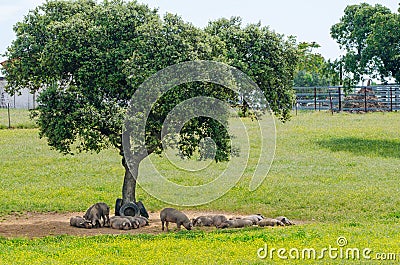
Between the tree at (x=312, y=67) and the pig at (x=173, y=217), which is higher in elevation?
the tree at (x=312, y=67)

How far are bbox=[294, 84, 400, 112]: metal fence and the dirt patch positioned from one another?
28.9m

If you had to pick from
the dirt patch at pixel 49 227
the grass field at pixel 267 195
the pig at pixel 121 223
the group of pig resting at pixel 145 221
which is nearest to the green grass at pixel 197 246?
the grass field at pixel 267 195

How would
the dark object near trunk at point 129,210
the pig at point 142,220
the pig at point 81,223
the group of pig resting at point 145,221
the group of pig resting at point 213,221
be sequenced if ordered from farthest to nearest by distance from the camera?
1. the dark object near trunk at point 129,210
2. the pig at point 142,220
3. the pig at point 81,223
4. the group of pig resting at point 145,221
5. the group of pig resting at point 213,221

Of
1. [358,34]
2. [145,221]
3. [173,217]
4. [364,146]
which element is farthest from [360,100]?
[173,217]

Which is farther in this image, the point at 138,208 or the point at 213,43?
the point at 138,208

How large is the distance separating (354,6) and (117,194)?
69.0 feet

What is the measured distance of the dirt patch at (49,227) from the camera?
15.1 meters

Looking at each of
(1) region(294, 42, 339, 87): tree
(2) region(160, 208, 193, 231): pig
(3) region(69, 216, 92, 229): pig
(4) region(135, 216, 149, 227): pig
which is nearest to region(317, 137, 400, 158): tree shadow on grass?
(1) region(294, 42, 339, 87): tree

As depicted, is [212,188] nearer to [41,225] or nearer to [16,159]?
[41,225]

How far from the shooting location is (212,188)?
71.8ft

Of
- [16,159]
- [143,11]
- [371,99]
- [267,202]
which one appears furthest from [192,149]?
[371,99]

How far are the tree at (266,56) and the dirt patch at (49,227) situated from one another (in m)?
3.30

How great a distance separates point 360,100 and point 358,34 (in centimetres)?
1172

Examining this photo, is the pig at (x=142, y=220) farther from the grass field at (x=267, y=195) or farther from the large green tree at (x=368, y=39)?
the large green tree at (x=368, y=39)
